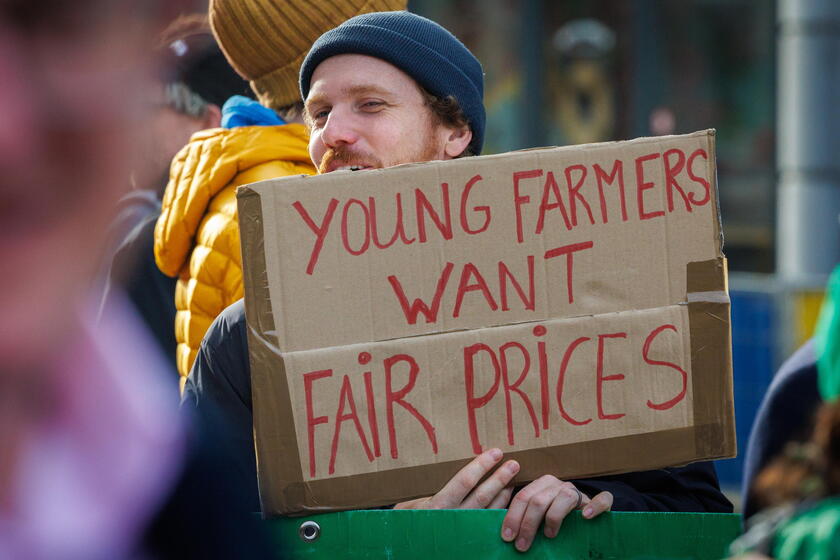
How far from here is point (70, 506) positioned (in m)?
0.58

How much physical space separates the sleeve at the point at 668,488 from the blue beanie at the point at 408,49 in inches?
31.3

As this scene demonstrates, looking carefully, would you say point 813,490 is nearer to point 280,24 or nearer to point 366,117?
point 366,117

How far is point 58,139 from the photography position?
1.70 ft

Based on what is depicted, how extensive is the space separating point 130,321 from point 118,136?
157 millimetres

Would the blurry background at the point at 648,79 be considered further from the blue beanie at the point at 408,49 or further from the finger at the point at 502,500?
the finger at the point at 502,500

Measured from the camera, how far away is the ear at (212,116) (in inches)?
132

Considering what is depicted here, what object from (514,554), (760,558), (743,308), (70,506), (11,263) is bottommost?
(743,308)

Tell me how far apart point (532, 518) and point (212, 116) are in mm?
2016

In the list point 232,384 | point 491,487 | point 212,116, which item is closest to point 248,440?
point 232,384

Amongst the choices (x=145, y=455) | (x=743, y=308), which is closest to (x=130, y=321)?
(x=145, y=455)

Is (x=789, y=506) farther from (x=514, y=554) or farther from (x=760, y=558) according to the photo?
(x=514, y=554)

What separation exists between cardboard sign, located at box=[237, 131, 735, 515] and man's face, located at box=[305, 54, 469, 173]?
1.02 feet

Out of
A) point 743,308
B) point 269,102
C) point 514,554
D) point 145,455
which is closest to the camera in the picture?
point 145,455

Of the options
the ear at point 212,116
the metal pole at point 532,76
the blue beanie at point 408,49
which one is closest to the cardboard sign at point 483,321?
the blue beanie at point 408,49
